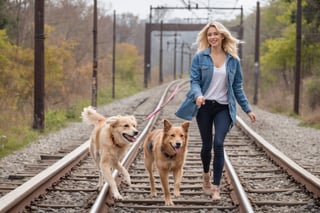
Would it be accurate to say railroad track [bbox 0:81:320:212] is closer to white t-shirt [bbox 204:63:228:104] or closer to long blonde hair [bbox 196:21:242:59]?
white t-shirt [bbox 204:63:228:104]

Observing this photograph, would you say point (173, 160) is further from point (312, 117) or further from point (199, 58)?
point (312, 117)

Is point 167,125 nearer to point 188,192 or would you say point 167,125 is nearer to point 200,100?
point 200,100

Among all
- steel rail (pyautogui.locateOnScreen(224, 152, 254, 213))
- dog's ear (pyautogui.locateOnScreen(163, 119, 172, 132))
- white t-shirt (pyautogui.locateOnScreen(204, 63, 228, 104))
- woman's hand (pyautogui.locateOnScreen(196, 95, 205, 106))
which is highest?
white t-shirt (pyautogui.locateOnScreen(204, 63, 228, 104))

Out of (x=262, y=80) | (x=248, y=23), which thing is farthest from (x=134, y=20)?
(x=262, y=80)

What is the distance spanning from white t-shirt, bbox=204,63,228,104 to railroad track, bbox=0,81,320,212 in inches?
46.2

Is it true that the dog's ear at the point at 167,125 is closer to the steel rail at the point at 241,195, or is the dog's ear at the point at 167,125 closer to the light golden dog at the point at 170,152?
the light golden dog at the point at 170,152

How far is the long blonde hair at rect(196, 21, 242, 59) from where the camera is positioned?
663 cm

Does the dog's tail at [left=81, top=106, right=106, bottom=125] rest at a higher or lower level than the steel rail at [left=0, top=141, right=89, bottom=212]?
higher

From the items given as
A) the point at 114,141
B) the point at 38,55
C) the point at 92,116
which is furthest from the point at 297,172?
the point at 38,55

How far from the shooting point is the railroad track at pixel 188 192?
6598 millimetres

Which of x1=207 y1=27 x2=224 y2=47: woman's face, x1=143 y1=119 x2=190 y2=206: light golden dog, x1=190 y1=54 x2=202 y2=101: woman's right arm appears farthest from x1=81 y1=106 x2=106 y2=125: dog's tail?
x1=207 y1=27 x2=224 y2=47: woman's face

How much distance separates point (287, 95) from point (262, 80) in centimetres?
1914

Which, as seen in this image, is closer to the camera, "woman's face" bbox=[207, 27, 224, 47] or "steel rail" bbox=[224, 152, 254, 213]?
"steel rail" bbox=[224, 152, 254, 213]

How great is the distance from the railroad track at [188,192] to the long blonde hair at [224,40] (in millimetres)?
1704
